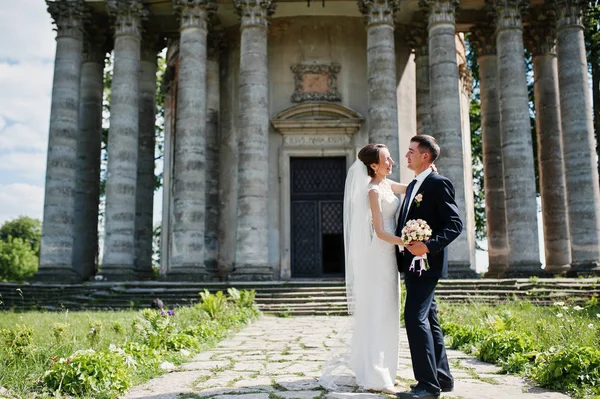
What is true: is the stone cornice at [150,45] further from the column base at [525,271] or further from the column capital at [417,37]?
the column base at [525,271]

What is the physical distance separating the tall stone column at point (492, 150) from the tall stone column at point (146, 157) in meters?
12.8

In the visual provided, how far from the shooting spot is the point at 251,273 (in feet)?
61.2

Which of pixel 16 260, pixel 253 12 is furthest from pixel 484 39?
pixel 16 260

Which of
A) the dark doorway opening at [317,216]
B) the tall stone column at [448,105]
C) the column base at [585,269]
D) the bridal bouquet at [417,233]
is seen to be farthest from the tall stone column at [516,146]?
the bridal bouquet at [417,233]

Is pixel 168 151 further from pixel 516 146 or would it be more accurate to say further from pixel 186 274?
pixel 516 146

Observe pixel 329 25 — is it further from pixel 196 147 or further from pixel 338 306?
pixel 338 306

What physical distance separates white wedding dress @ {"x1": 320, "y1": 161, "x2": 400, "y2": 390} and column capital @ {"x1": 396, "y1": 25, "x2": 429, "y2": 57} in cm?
1815

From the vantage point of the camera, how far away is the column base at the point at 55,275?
1961 centimetres

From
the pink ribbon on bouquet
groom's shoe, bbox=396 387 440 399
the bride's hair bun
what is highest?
the bride's hair bun

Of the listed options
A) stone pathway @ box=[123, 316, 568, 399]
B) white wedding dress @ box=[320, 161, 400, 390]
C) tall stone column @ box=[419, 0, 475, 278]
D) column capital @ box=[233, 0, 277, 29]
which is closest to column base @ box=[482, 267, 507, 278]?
tall stone column @ box=[419, 0, 475, 278]

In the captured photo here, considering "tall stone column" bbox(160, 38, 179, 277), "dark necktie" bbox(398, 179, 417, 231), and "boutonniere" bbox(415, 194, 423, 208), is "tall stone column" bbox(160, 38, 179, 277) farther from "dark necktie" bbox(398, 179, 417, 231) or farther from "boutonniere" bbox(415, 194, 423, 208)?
"boutonniere" bbox(415, 194, 423, 208)

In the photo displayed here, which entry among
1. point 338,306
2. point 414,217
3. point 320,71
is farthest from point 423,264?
point 320,71

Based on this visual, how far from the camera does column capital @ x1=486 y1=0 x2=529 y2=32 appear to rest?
20359 mm

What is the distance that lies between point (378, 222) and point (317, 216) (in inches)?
640
